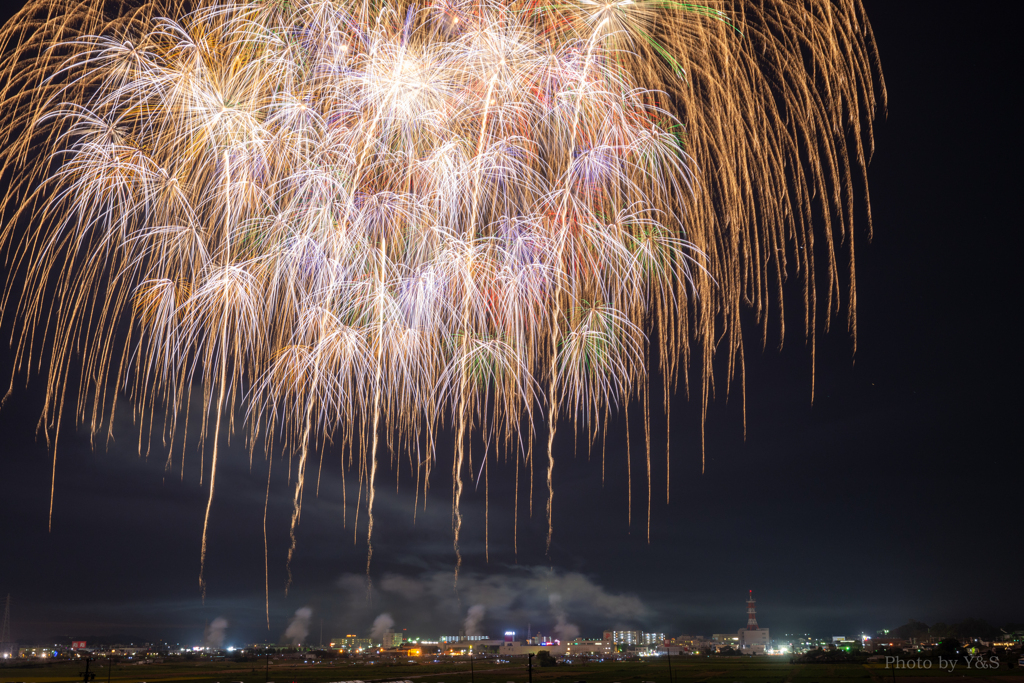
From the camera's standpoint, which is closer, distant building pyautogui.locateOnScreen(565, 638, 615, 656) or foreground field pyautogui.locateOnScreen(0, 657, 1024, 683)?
foreground field pyautogui.locateOnScreen(0, 657, 1024, 683)

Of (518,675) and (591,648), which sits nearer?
(518,675)

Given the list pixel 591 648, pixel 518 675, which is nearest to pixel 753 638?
pixel 591 648

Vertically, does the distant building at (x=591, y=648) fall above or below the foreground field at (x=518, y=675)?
below

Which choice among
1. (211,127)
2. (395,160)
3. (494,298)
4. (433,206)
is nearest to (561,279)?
(494,298)

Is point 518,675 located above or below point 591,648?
above

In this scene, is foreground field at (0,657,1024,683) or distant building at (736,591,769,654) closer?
foreground field at (0,657,1024,683)

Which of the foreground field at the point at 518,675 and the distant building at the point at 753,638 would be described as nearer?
the foreground field at the point at 518,675

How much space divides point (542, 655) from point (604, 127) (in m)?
101

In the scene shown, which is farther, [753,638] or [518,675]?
[753,638]

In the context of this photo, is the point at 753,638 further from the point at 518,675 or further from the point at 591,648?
the point at 518,675

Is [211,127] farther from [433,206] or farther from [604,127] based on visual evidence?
[604,127]

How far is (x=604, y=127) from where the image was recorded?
17266 mm

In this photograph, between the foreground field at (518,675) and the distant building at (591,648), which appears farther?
the distant building at (591,648)

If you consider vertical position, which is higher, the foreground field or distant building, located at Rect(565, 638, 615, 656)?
the foreground field
